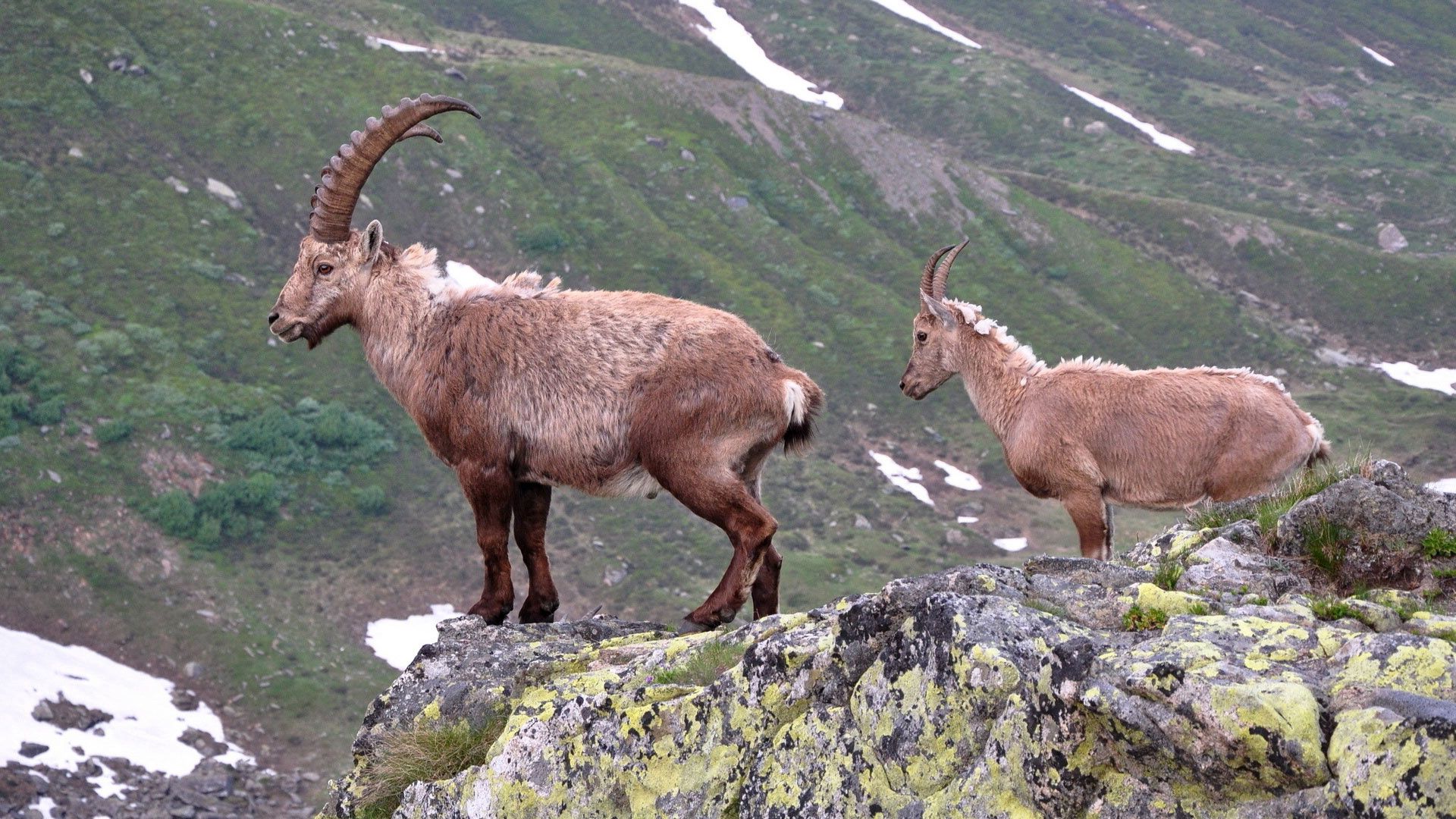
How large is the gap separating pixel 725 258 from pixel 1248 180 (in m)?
47.4

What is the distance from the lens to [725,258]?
55.3 meters

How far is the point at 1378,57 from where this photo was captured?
113 metres

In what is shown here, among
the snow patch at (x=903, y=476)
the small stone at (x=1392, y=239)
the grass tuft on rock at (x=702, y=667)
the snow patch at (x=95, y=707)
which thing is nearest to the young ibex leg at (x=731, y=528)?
the grass tuft on rock at (x=702, y=667)

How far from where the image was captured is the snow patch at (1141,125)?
305 feet

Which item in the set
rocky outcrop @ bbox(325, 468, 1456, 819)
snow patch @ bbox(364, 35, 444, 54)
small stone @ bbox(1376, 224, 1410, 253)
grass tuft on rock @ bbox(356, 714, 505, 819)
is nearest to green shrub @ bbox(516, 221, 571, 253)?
snow patch @ bbox(364, 35, 444, 54)

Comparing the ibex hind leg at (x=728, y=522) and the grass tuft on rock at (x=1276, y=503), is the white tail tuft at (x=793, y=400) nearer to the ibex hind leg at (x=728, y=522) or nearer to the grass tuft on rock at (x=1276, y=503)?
the ibex hind leg at (x=728, y=522)

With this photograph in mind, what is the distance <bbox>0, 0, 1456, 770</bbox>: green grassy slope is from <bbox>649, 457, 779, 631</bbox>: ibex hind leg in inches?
843

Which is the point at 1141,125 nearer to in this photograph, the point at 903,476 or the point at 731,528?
the point at 903,476

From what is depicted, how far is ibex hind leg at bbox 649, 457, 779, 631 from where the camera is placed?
1111 centimetres

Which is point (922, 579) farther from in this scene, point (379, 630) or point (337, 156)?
point (379, 630)

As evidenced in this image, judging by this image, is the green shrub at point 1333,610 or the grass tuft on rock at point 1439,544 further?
the grass tuft on rock at point 1439,544

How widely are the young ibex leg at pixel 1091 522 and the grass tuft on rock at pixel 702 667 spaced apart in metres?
6.50

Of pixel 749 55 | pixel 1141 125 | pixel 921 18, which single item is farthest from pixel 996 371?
pixel 921 18

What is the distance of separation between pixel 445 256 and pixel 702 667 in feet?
142
